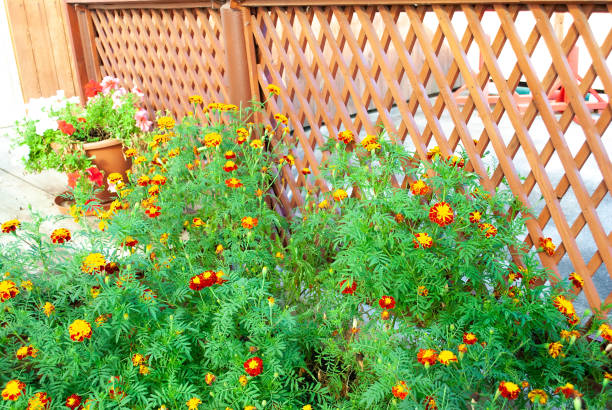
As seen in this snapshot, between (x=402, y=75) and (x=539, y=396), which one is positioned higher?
(x=402, y=75)

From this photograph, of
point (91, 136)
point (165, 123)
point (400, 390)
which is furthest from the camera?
point (91, 136)

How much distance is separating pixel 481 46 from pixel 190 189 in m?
1.19

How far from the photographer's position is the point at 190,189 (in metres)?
2.15

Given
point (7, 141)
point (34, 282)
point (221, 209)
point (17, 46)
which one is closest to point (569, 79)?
point (221, 209)

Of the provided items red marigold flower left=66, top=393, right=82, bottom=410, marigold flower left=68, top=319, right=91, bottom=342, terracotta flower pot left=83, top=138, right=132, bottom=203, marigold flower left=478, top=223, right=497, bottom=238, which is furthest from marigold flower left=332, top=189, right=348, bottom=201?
terracotta flower pot left=83, top=138, right=132, bottom=203

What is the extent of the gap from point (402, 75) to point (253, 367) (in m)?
1.21

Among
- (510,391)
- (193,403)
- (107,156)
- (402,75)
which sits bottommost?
(193,403)

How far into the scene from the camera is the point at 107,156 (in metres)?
3.17

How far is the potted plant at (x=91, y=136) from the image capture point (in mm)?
3002

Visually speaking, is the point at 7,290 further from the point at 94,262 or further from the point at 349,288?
the point at 349,288

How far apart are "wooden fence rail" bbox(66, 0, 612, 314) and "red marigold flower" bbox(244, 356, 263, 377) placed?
0.98 metres

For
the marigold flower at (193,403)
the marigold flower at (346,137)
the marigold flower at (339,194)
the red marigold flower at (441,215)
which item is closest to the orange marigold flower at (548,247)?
the red marigold flower at (441,215)

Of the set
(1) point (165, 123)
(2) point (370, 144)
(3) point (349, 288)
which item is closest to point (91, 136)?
(1) point (165, 123)

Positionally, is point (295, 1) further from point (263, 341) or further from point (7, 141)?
point (7, 141)
